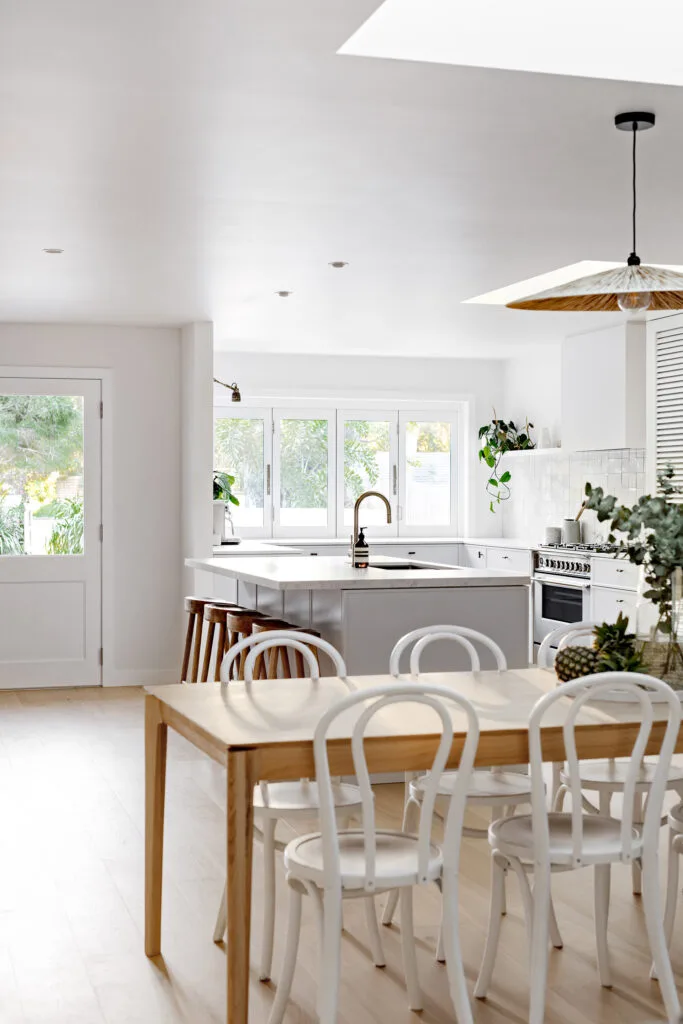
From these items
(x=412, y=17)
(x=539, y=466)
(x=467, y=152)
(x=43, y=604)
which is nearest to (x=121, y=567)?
(x=43, y=604)

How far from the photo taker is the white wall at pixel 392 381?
30.7 feet

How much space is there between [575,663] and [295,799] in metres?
0.87

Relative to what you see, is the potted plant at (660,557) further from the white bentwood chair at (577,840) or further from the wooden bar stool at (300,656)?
the wooden bar stool at (300,656)

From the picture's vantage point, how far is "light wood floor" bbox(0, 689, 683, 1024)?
2.94 m

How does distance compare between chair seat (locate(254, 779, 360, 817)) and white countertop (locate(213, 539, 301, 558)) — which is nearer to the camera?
chair seat (locate(254, 779, 360, 817))

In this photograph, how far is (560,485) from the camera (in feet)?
29.8

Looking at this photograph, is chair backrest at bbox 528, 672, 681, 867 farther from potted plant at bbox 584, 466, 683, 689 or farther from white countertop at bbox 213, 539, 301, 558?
white countertop at bbox 213, 539, 301, 558

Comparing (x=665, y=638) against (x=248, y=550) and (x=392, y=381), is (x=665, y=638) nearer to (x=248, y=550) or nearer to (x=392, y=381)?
(x=248, y=550)

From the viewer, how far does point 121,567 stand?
7852 millimetres

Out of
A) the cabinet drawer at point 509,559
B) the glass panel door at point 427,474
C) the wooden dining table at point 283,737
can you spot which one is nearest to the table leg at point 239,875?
the wooden dining table at point 283,737

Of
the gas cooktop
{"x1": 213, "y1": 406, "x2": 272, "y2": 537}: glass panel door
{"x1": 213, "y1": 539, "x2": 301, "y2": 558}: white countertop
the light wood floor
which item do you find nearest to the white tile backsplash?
the gas cooktop

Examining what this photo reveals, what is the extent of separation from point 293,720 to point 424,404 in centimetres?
726

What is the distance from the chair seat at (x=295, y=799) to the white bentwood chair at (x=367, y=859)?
0.90 feet

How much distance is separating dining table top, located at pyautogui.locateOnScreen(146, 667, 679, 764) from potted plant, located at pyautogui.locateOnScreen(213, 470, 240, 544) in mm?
4413
